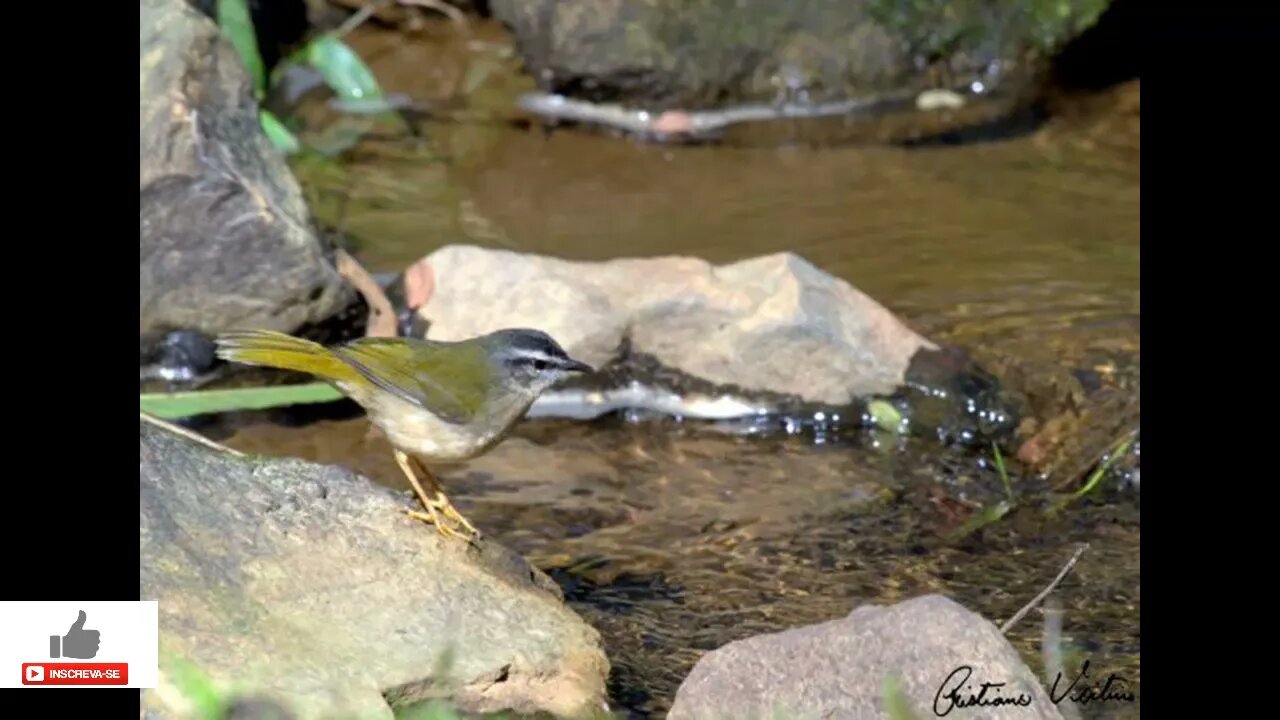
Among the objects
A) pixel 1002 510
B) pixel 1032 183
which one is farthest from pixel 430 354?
pixel 1032 183

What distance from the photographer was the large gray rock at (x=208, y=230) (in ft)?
21.4

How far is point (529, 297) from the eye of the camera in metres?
6.64

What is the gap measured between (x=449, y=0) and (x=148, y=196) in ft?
15.8

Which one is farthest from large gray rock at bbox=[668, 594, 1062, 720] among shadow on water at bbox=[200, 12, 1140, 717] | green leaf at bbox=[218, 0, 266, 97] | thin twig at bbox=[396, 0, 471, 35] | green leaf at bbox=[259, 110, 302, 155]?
thin twig at bbox=[396, 0, 471, 35]

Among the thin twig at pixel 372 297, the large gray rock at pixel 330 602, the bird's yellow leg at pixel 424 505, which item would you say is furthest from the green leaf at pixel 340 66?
the large gray rock at pixel 330 602

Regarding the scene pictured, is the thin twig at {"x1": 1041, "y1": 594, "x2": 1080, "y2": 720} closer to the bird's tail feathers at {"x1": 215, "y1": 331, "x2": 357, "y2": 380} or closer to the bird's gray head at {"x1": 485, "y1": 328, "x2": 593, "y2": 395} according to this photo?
the bird's gray head at {"x1": 485, "y1": 328, "x2": 593, "y2": 395}

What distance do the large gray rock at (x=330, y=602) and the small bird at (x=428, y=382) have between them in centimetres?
41

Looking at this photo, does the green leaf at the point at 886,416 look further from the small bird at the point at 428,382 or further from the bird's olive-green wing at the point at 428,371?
the bird's olive-green wing at the point at 428,371

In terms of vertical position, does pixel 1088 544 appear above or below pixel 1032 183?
below

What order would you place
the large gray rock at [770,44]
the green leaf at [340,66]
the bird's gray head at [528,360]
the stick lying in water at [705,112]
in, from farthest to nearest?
1. the stick lying in water at [705,112]
2. the large gray rock at [770,44]
3. the green leaf at [340,66]
4. the bird's gray head at [528,360]

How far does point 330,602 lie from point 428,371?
1.14m
